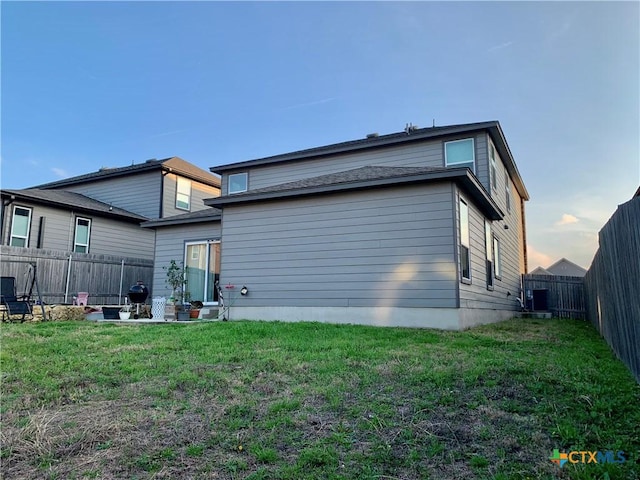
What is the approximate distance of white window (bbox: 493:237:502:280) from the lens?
12227 mm

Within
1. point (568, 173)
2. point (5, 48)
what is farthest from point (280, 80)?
point (568, 173)

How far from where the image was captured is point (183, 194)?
18562 mm

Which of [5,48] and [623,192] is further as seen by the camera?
[623,192]

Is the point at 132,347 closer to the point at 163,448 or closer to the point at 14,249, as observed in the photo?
the point at 163,448

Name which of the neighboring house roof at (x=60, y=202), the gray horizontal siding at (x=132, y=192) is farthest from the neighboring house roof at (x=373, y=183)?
the gray horizontal siding at (x=132, y=192)

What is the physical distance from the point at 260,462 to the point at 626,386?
10.8ft

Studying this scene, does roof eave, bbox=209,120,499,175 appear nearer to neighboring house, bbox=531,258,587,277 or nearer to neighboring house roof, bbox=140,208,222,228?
neighboring house roof, bbox=140,208,222,228

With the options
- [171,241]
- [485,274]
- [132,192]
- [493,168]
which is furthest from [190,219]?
[493,168]

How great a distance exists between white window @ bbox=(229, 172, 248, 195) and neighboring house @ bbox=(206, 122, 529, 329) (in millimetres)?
4336

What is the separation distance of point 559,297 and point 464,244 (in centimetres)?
914

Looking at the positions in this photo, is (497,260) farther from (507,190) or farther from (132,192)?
(132,192)

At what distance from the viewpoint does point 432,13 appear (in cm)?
1031

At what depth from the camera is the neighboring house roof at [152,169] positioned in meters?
17.6

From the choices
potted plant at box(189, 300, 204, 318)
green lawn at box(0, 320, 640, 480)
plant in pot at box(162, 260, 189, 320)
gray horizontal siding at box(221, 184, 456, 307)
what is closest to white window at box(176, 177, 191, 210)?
plant in pot at box(162, 260, 189, 320)
